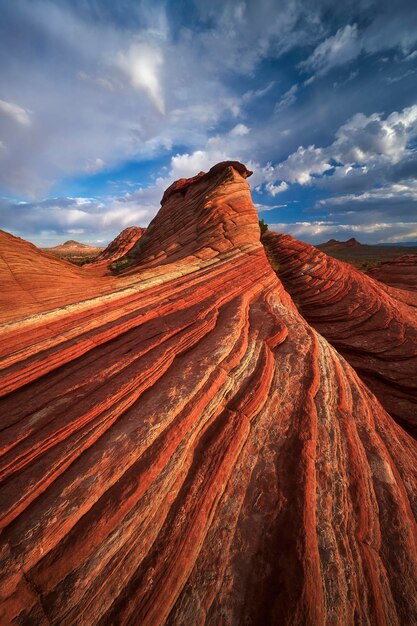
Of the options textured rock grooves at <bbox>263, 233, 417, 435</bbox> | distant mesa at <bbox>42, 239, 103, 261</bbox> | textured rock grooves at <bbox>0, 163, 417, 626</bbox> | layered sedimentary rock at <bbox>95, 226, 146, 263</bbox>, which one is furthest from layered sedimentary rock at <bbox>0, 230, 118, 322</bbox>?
distant mesa at <bbox>42, 239, 103, 261</bbox>

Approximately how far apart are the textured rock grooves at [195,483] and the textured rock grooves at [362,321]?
15.3ft

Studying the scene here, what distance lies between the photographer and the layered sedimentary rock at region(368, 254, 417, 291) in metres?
25.4

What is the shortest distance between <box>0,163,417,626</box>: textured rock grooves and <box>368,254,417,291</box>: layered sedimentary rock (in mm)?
23995

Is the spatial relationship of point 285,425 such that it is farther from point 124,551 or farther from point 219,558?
point 124,551

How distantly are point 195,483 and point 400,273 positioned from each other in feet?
106

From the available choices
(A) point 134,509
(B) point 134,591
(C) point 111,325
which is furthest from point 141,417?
(C) point 111,325

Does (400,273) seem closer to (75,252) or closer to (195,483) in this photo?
(195,483)

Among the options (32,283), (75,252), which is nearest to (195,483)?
(32,283)

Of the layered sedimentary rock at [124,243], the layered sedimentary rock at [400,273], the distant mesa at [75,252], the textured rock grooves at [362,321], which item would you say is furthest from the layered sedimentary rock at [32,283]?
the distant mesa at [75,252]

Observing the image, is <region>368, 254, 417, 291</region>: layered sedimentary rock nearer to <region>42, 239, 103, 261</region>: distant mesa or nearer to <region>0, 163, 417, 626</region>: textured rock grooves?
<region>0, 163, 417, 626</region>: textured rock grooves

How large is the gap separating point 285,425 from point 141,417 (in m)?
3.11

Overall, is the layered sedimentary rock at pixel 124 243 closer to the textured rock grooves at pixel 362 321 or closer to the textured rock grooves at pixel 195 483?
the textured rock grooves at pixel 362 321

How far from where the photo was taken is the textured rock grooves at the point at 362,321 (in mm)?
10750

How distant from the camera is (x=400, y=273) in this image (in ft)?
89.8
